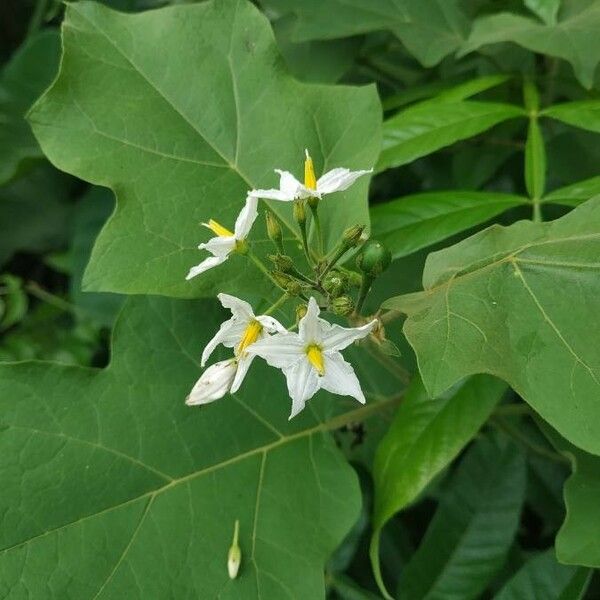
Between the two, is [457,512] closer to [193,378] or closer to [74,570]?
[193,378]

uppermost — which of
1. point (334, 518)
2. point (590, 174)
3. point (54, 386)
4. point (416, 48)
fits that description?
point (416, 48)

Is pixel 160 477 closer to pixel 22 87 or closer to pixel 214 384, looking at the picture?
pixel 214 384

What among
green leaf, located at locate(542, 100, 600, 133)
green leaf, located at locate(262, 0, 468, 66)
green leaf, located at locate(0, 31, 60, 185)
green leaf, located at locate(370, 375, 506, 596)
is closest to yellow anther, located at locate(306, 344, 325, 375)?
green leaf, located at locate(370, 375, 506, 596)

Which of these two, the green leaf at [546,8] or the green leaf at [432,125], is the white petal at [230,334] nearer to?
the green leaf at [432,125]

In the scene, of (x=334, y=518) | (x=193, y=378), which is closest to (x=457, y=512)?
(x=334, y=518)

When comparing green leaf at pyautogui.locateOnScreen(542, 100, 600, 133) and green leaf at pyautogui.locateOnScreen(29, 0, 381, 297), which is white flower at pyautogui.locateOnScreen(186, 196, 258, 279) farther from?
green leaf at pyautogui.locateOnScreen(542, 100, 600, 133)

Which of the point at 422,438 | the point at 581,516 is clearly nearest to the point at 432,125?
the point at 422,438
